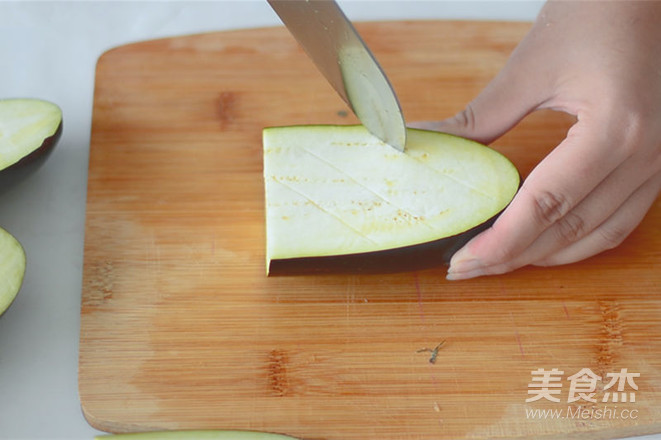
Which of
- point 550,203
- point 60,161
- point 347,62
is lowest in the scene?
point 60,161

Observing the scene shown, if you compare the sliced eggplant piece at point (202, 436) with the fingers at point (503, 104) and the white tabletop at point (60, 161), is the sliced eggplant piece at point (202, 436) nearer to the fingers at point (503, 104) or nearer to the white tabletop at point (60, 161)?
the white tabletop at point (60, 161)

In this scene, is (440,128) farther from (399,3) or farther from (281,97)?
(399,3)

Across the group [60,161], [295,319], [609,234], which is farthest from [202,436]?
[609,234]

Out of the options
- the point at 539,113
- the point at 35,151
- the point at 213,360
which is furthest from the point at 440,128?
the point at 35,151

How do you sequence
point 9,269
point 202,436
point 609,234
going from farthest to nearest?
point 609,234 < point 9,269 < point 202,436

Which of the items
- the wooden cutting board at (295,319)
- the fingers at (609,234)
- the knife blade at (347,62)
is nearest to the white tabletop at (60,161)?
the wooden cutting board at (295,319)

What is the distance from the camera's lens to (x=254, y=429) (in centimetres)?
139

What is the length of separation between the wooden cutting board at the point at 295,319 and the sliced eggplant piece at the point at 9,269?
0.47 feet

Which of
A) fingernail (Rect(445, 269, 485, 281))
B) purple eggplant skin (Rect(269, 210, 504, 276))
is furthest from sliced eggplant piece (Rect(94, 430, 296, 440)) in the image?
fingernail (Rect(445, 269, 485, 281))

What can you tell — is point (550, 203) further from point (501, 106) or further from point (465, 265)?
point (501, 106)

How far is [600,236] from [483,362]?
1.29 feet

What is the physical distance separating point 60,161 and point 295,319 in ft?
2.51

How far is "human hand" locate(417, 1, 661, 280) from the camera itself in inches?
58.7

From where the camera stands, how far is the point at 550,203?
4.84 ft
